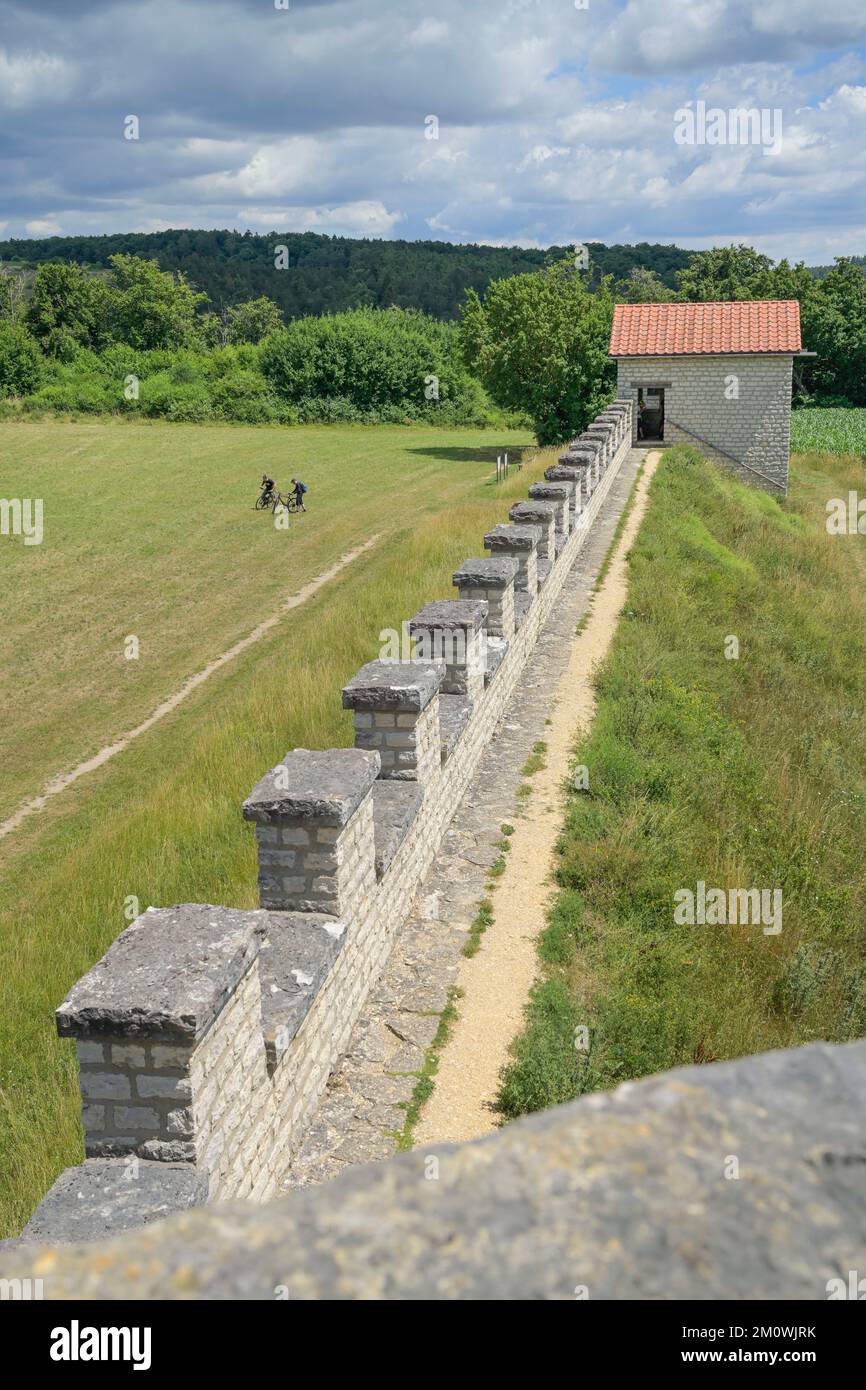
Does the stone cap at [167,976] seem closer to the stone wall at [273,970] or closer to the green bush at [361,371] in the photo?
the stone wall at [273,970]

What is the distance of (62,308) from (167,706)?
62151 mm

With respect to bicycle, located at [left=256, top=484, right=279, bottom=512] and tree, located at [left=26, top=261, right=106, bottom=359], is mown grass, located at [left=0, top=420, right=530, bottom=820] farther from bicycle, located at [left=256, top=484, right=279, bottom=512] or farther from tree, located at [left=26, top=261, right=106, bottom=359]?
tree, located at [left=26, top=261, right=106, bottom=359]

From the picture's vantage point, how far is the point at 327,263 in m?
137

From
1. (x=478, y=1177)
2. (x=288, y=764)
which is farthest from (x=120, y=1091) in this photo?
(x=478, y=1177)

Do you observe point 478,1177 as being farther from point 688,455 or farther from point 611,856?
point 688,455

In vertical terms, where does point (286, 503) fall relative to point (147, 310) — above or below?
below

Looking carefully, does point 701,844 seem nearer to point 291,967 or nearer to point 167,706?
point 291,967

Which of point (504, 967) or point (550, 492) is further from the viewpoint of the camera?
point (550, 492)

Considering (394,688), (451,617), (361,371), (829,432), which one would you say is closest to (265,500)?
(829,432)

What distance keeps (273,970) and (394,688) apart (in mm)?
2524

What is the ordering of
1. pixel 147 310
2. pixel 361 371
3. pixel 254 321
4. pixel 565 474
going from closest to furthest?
pixel 565 474 → pixel 361 371 → pixel 147 310 → pixel 254 321

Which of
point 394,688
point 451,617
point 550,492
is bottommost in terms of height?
point 394,688

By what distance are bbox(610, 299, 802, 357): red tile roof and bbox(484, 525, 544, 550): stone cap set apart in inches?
787

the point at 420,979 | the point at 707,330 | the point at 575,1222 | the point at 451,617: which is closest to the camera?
the point at 575,1222
